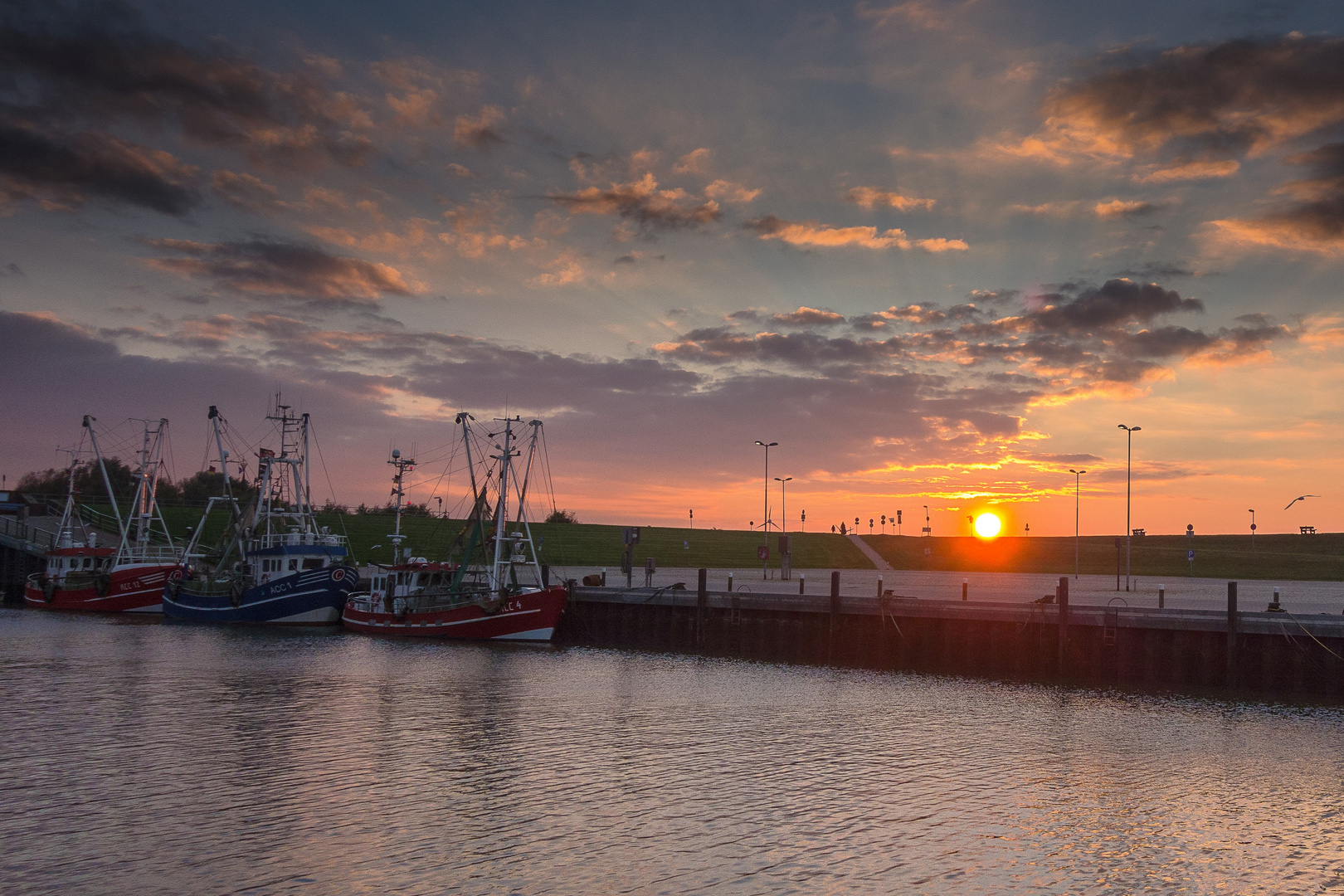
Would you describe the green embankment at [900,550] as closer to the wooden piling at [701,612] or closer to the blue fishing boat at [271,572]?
the blue fishing boat at [271,572]

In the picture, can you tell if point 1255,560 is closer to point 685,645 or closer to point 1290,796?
point 685,645

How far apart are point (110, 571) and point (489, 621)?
4500 centimetres

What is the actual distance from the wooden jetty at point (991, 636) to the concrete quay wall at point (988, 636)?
1.8 inches

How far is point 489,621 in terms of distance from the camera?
58.3 metres

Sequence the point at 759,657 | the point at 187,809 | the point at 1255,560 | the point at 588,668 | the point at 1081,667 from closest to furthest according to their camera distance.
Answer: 1. the point at 187,809
2. the point at 1081,667
3. the point at 588,668
4. the point at 759,657
5. the point at 1255,560

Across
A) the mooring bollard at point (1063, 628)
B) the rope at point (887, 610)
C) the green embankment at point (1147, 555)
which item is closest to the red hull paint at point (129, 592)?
the rope at point (887, 610)

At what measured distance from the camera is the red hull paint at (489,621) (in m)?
57.0

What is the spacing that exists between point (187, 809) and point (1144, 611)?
3780 centimetres

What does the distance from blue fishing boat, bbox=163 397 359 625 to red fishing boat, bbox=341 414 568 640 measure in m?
4.24

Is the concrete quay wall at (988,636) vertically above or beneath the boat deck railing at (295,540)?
beneath

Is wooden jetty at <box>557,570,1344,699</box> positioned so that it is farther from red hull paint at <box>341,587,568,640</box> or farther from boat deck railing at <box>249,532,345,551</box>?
boat deck railing at <box>249,532,345,551</box>

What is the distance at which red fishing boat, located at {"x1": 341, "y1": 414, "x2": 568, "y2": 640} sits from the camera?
57.3m

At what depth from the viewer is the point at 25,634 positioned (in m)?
60.5

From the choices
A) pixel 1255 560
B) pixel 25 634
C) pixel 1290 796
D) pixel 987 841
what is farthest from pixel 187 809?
pixel 1255 560
